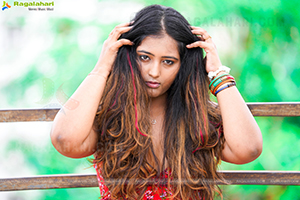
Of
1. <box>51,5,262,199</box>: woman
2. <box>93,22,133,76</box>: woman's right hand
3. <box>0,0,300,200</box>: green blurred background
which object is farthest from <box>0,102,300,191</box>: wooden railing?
<box>93,22,133,76</box>: woman's right hand

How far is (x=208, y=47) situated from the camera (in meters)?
0.60

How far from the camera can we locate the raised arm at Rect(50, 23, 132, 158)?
53cm

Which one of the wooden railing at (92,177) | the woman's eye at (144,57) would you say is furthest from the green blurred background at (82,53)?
the woman's eye at (144,57)

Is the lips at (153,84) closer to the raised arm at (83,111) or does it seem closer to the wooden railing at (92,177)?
the raised arm at (83,111)

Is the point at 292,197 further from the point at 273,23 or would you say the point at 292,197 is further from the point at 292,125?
the point at 273,23

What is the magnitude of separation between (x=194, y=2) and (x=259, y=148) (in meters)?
0.43

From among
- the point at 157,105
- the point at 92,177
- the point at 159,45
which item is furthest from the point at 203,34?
the point at 92,177

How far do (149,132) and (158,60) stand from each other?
0.21m

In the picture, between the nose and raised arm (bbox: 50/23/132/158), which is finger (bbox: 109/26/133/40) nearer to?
raised arm (bbox: 50/23/132/158)

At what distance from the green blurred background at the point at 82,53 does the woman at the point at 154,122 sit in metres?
0.07

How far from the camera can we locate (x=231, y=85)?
0.58 metres

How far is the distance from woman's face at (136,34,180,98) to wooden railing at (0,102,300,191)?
31 cm

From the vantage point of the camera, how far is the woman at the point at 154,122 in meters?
0.56

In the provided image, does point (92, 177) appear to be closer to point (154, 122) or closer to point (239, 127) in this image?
point (154, 122)
